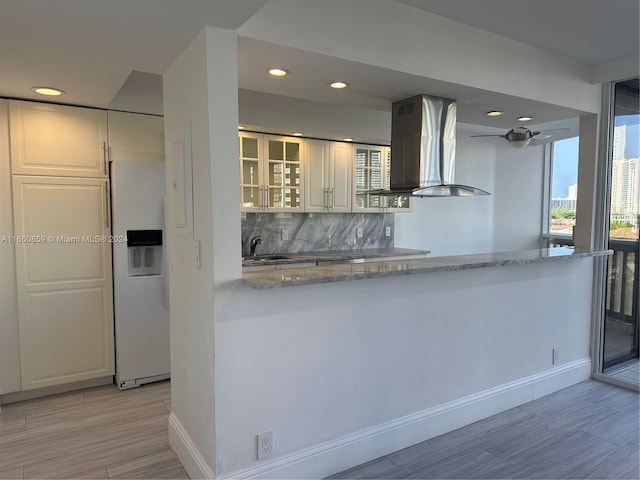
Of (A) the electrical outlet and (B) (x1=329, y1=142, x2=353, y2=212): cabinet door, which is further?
(B) (x1=329, y1=142, x2=353, y2=212): cabinet door

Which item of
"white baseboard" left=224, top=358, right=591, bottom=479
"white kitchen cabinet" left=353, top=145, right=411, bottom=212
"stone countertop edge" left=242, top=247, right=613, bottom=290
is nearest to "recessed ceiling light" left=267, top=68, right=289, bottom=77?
"stone countertop edge" left=242, top=247, right=613, bottom=290

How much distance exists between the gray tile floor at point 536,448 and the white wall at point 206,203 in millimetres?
877

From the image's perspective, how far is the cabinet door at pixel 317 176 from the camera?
4352 millimetres

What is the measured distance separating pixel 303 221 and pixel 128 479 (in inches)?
117

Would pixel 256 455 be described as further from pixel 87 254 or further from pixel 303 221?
pixel 303 221

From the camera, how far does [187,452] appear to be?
229 cm

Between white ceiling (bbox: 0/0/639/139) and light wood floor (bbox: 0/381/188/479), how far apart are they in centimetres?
216

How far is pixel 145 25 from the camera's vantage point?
70.4 inches

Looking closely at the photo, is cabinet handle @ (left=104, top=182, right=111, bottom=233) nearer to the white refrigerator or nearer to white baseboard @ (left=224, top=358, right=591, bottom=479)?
the white refrigerator

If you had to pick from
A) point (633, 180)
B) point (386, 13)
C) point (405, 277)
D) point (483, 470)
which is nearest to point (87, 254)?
point (405, 277)

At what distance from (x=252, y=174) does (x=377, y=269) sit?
7.06 ft

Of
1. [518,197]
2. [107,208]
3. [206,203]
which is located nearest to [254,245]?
[107,208]

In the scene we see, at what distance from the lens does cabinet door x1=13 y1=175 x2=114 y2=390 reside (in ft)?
10.1

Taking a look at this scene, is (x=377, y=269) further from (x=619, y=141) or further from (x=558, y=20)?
(x=619, y=141)
